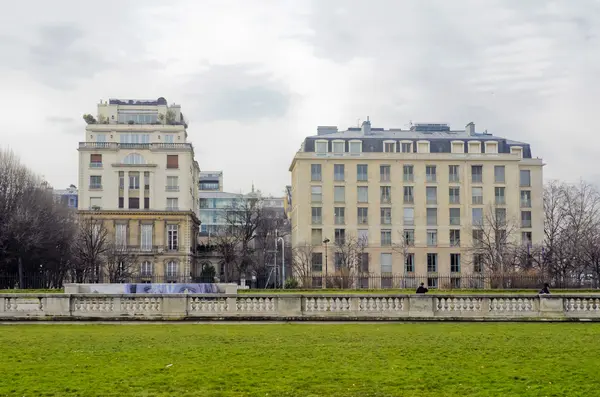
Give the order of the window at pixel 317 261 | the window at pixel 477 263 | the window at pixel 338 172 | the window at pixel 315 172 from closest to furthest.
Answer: the window at pixel 317 261 → the window at pixel 477 263 → the window at pixel 338 172 → the window at pixel 315 172

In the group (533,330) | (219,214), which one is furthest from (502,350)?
(219,214)

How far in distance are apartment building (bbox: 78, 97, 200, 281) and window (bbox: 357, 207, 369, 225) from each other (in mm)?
24114

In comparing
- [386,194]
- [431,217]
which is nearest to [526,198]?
[431,217]

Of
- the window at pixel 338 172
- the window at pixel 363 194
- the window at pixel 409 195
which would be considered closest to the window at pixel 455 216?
the window at pixel 409 195

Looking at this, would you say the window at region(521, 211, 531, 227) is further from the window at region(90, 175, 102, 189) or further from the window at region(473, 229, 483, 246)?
the window at region(90, 175, 102, 189)

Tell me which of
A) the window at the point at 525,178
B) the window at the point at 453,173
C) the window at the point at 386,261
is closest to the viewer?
the window at the point at 386,261

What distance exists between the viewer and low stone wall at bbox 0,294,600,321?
2742 centimetres

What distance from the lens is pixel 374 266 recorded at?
92.9 metres

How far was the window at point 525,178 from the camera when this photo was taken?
96375mm

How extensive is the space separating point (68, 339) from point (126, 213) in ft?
274

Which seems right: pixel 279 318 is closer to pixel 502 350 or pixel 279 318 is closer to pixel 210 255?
pixel 502 350

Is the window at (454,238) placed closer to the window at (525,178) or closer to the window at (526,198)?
the window at (526,198)

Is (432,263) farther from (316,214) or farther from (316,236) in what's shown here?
(316,214)

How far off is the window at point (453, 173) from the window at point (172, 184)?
35.5m
